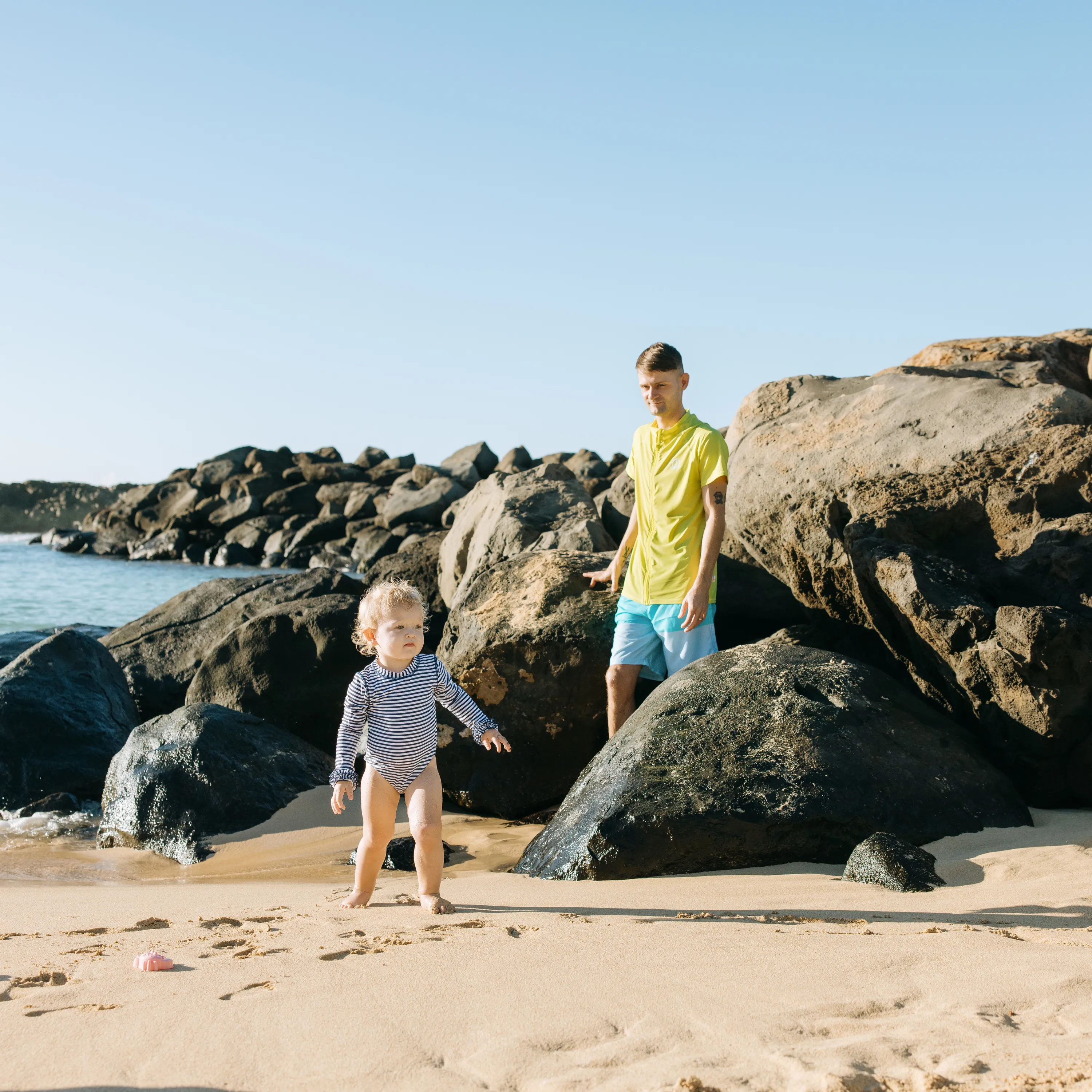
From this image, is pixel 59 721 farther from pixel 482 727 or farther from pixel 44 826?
pixel 482 727

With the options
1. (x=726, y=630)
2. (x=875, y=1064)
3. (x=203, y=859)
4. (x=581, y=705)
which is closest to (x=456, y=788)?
(x=581, y=705)

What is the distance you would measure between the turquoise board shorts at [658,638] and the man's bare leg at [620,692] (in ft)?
0.13

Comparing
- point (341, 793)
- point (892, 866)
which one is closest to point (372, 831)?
point (341, 793)

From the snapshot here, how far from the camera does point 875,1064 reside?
6.88ft

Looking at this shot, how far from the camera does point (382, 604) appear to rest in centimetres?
384

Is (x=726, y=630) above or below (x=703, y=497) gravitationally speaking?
below

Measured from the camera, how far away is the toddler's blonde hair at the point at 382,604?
12.6 ft

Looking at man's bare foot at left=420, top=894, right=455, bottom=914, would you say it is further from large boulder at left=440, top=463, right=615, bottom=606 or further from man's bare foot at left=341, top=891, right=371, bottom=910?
large boulder at left=440, top=463, right=615, bottom=606

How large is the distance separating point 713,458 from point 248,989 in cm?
307

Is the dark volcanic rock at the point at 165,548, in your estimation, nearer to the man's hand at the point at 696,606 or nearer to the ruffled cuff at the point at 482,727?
the man's hand at the point at 696,606

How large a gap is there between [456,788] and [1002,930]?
3.16 metres

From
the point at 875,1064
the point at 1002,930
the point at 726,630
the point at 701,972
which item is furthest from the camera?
the point at 726,630

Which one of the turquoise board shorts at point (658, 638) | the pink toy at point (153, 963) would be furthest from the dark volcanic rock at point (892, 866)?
the pink toy at point (153, 963)

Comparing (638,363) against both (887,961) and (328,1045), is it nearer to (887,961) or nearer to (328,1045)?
(887,961)
